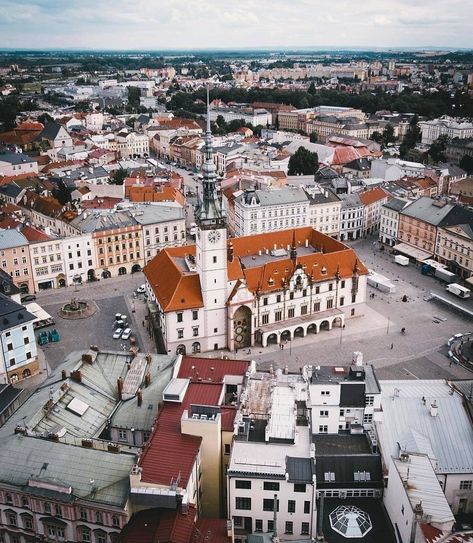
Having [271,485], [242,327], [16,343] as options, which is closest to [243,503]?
[271,485]

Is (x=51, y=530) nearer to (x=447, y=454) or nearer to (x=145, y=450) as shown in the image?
(x=145, y=450)

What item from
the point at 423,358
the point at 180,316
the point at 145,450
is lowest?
the point at 423,358

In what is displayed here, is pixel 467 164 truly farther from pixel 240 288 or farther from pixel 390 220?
pixel 240 288

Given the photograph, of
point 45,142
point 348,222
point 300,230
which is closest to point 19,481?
point 300,230

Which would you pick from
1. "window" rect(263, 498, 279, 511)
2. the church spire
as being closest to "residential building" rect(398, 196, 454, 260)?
the church spire

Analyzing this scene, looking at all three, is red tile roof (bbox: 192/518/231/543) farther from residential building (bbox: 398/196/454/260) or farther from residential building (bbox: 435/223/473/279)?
Result: residential building (bbox: 398/196/454/260)

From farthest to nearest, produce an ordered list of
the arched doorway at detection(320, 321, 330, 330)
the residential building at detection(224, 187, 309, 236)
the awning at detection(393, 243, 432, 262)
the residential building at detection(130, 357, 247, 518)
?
the residential building at detection(224, 187, 309, 236), the awning at detection(393, 243, 432, 262), the arched doorway at detection(320, 321, 330, 330), the residential building at detection(130, 357, 247, 518)
